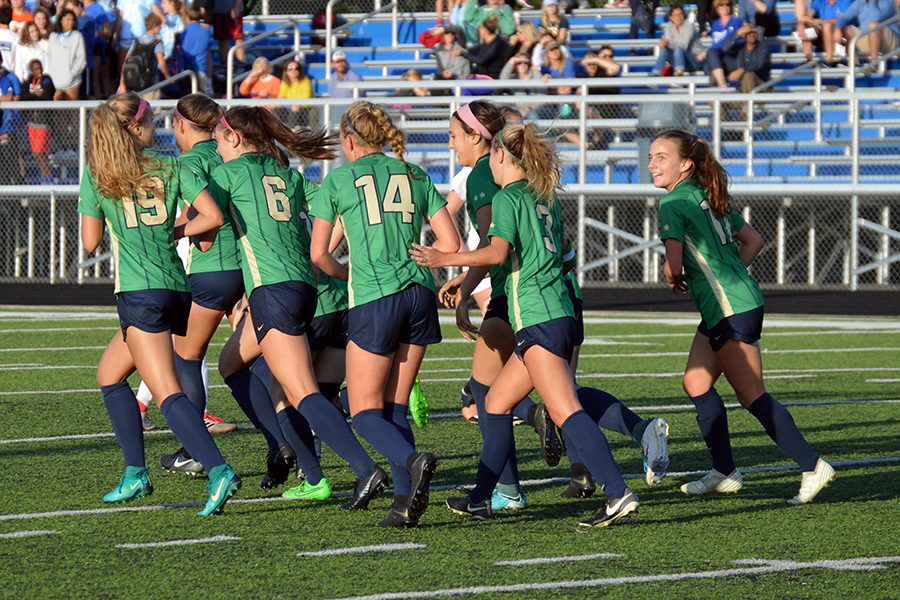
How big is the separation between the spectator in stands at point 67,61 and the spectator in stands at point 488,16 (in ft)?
18.0

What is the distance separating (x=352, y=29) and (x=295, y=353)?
832 inches

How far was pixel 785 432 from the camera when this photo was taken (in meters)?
7.05

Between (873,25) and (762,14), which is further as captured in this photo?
(762,14)

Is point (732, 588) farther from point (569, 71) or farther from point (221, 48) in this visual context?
point (221, 48)

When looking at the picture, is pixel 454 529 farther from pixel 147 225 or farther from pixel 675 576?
pixel 147 225

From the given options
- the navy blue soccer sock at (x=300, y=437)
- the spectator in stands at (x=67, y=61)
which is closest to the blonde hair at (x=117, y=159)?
the navy blue soccer sock at (x=300, y=437)

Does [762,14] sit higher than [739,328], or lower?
higher

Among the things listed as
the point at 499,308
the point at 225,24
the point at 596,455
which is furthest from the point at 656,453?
the point at 225,24

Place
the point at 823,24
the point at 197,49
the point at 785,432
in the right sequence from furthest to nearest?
the point at 823,24, the point at 197,49, the point at 785,432

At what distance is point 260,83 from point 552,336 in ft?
55.7

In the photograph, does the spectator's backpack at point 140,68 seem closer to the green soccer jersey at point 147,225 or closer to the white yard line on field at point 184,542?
the green soccer jersey at point 147,225

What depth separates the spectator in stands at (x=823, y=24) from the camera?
23562mm

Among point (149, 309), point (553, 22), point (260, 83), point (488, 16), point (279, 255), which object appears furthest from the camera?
point (553, 22)

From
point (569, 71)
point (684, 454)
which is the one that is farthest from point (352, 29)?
point (684, 454)
